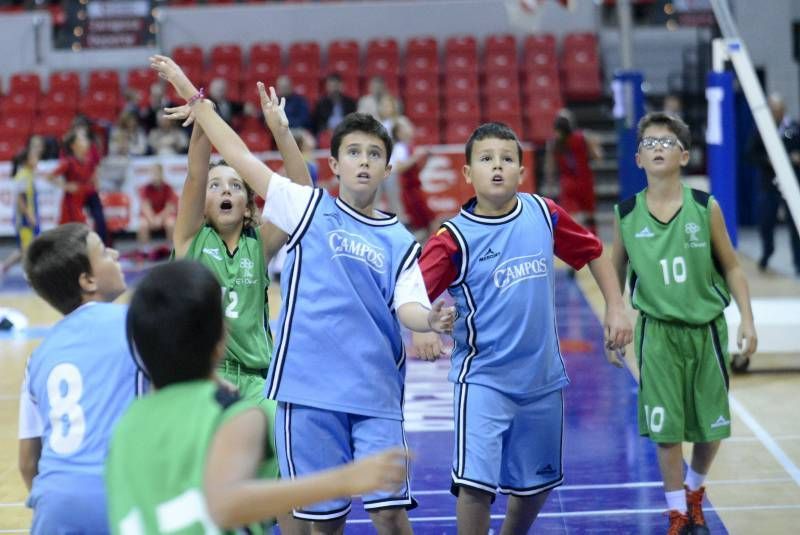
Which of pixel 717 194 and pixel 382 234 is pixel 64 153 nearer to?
pixel 717 194

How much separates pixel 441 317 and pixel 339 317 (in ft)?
1.83

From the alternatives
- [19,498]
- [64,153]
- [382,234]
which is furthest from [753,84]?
[64,153]

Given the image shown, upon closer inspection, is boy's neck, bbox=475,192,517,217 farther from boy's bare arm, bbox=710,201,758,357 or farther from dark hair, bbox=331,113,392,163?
boy's bare arm, bbox=710,201,758,357

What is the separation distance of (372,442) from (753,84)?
17.1 feet

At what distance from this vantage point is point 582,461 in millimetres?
6934

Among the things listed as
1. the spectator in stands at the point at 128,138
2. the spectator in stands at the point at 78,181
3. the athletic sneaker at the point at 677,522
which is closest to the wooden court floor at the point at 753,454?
the athletic sneaker at the point at 677,522

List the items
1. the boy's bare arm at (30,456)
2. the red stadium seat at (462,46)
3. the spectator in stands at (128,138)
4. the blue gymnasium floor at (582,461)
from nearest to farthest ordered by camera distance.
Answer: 1. the boy's bare arm at (30,456)
2. the blue gymnasium floor at (582,461)
3. the spectator in stands at (128,138)
4. the red stadium seat at (462,46)

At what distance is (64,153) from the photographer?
1641cm

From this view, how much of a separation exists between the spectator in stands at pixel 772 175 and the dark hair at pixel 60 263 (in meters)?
11.7

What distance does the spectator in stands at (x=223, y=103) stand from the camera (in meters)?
18.6

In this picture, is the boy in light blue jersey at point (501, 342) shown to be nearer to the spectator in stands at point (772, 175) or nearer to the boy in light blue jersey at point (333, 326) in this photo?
the boy in light blue jersey at point (333, 326)

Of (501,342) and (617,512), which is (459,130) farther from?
(501,342)

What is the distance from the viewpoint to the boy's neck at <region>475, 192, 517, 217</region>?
4.82 metres

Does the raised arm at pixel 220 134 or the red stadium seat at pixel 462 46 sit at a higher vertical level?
the red stadium seat at pixel 462 46
